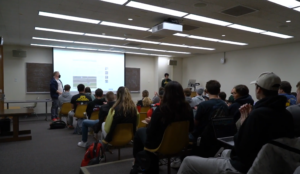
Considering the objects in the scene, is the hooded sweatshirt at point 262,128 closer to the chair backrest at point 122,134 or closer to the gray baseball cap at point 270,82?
the gray baseball cap at point 270,82

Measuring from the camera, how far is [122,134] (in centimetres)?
296

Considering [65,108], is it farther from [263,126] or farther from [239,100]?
[263,126]

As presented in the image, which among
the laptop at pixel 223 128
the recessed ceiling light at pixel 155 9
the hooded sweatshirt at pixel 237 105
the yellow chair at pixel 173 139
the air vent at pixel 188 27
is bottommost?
the yellow chair at pixel 173 139

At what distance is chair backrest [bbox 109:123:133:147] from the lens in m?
2.91

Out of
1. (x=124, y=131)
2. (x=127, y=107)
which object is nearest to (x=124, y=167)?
(x=124, y=131)

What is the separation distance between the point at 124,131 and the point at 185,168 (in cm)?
140

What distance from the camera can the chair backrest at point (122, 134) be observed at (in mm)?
2908

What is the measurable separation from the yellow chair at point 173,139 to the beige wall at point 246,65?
721 centimetres

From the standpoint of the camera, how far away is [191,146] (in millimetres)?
2539

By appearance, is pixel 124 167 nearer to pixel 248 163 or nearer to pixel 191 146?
pixel 191 146

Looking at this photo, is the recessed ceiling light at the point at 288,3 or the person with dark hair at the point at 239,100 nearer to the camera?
the person with dark hair at the point at 239,100

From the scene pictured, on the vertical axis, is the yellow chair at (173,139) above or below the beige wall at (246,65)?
below

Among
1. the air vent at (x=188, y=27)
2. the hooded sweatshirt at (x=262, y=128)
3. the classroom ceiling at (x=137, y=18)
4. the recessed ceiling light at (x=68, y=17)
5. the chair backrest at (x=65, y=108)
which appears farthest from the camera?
the chair backrest at (x=65, y=108)

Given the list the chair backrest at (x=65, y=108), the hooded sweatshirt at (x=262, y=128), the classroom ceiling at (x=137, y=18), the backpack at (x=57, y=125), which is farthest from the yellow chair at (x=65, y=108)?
the hooded sweatshirt at (x=262, y=128)
